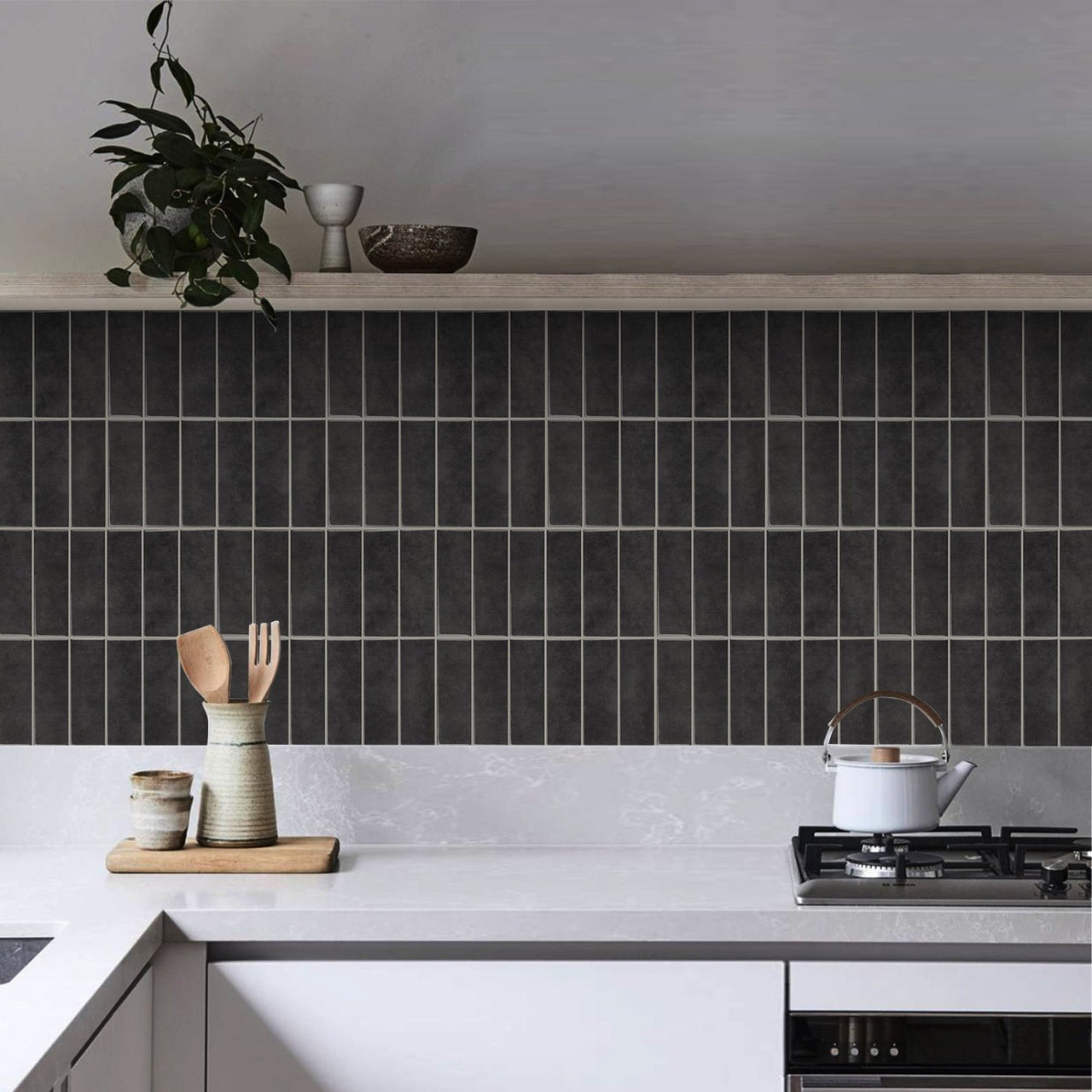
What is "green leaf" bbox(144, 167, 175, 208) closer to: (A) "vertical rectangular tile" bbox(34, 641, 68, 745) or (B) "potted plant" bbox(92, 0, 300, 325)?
(B) "potted plant" bbox(92, 0, 300, 325)

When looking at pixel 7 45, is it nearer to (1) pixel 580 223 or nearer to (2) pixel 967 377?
(1) pixel 580 223

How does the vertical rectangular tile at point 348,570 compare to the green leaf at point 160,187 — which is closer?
the green leaf at point 160,187

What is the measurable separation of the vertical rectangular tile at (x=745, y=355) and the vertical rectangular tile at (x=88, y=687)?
1.19 meters

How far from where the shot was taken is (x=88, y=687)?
2371 mm

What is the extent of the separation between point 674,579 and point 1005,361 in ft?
2.26

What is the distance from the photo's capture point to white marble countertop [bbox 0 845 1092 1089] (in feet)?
5.59

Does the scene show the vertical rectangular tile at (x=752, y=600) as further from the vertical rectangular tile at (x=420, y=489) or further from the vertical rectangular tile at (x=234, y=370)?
the vertical rectangular tile at (x=234, y=370)

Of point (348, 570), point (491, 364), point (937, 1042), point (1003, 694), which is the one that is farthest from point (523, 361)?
point (937, 1042)

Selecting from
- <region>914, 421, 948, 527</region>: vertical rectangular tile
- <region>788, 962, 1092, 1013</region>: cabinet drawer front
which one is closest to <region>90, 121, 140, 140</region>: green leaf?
<region>914, 421, 948, 527</region>: vertical rectangular tile

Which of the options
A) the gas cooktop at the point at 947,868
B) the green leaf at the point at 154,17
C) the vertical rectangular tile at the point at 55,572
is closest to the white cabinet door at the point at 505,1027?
the gas cooktop at the point at 947,868

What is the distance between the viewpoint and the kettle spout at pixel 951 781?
2.17m

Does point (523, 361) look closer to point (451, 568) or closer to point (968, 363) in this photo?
point (451, 568)

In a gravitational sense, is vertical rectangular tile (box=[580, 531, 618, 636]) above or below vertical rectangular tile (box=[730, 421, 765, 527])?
below

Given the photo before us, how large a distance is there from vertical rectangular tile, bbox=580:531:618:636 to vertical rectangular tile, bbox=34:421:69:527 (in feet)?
3.00
